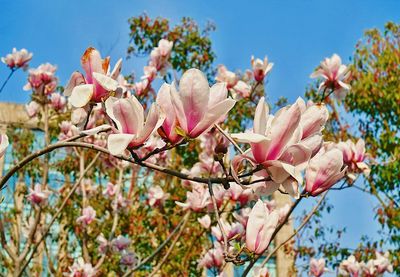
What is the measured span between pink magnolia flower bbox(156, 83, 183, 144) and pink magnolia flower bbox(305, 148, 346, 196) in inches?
11.4

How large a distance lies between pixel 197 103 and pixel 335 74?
6.06 ft

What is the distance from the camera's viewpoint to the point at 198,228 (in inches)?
205

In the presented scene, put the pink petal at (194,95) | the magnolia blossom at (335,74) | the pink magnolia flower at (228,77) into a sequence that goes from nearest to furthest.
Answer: the pink petal at (194,95), the magnolia blossom at (335,74), the pink magnolia flower at (228,77)

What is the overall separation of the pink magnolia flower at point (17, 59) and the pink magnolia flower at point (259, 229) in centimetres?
291

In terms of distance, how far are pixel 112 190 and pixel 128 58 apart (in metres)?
2.45

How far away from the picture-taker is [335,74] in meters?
2.85

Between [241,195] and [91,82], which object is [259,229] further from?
[241,195]

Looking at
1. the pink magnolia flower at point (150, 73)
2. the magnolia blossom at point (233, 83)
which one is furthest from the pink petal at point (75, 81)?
the pink magnolia flower at point (150, 73)

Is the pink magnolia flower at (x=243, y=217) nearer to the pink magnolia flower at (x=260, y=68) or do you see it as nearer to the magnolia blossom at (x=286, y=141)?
the pink magnolia flower at (x=260, y=68)

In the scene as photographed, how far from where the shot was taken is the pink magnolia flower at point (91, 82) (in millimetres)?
1320

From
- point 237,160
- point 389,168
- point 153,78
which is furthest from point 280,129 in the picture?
point 389,168

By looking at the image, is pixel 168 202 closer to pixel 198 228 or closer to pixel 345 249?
pixel 198 228

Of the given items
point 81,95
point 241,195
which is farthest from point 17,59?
point 81,95

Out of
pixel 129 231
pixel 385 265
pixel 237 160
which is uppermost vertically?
pixel 129 231
